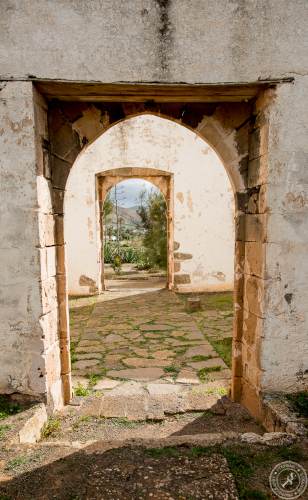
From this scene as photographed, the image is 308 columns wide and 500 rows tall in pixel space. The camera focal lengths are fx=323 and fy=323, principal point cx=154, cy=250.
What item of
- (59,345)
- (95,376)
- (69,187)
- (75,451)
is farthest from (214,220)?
(75,451)

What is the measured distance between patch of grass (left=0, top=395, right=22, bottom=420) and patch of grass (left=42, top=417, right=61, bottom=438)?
273 mm

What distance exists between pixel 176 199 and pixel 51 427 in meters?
6.24

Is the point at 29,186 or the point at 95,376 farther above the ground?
the point at 29,186

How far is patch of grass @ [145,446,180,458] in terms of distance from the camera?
7.07 ft

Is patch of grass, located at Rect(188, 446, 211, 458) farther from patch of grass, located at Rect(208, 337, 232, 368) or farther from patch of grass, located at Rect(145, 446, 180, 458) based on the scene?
patch of grass, located at Rect(208, 337, 232, 368)

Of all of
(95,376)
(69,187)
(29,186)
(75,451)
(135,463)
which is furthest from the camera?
(69,187)

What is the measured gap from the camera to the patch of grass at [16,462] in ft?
6.70

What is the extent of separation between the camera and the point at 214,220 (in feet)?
26.9

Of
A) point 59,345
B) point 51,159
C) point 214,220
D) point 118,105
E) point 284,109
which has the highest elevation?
point 118,105

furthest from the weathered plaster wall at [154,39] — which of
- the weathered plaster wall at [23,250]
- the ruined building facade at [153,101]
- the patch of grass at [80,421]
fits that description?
the patch of grass at [80,421]

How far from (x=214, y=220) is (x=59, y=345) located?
5892 mm

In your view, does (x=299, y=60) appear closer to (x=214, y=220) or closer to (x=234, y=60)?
(x=234, y=60)

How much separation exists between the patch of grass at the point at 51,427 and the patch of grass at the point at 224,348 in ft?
7.32

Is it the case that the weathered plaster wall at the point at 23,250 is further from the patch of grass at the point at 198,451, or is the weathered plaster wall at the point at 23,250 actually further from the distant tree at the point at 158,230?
the distant tree at the point at 158,230
